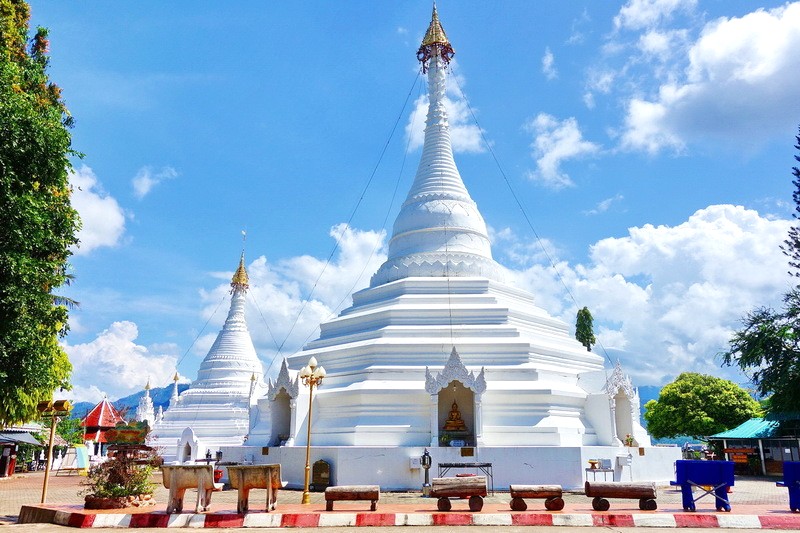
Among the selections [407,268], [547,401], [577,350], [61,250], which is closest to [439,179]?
[407,268]

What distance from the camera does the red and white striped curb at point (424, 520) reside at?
13344mm

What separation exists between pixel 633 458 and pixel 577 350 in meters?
6.27

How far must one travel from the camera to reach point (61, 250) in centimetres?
1603

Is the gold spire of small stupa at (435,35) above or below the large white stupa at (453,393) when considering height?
above

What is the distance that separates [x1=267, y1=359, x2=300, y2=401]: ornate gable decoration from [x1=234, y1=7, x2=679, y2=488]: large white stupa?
6 centimetres

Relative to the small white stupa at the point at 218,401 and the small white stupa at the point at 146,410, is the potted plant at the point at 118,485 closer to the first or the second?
the small white stupa at the point at 218,401

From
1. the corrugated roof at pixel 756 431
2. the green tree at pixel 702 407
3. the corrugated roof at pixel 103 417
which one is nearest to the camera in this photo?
the corrugated roof at pixel 756 431

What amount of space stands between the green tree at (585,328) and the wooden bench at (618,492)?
37.9 m

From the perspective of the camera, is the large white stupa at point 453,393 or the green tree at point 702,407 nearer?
the large white stupa at point 453,393

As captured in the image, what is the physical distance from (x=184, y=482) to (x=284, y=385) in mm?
12000

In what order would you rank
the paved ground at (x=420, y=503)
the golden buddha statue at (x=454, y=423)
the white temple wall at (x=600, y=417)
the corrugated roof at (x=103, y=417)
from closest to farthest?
1. the paved ground at (x=420, y=503)
2. the golden buddha statue at (x=454, y=423)
3. the white temple wall at (x=600, y=417)
4. the corrugated roof at (x=103, y=417)

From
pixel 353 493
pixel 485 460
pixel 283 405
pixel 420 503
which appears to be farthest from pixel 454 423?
pixel 353 493

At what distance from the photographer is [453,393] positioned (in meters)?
25.2

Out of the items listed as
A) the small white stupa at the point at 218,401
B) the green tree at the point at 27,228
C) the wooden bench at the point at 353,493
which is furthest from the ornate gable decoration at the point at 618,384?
the small white stupa at the point at 218,401
